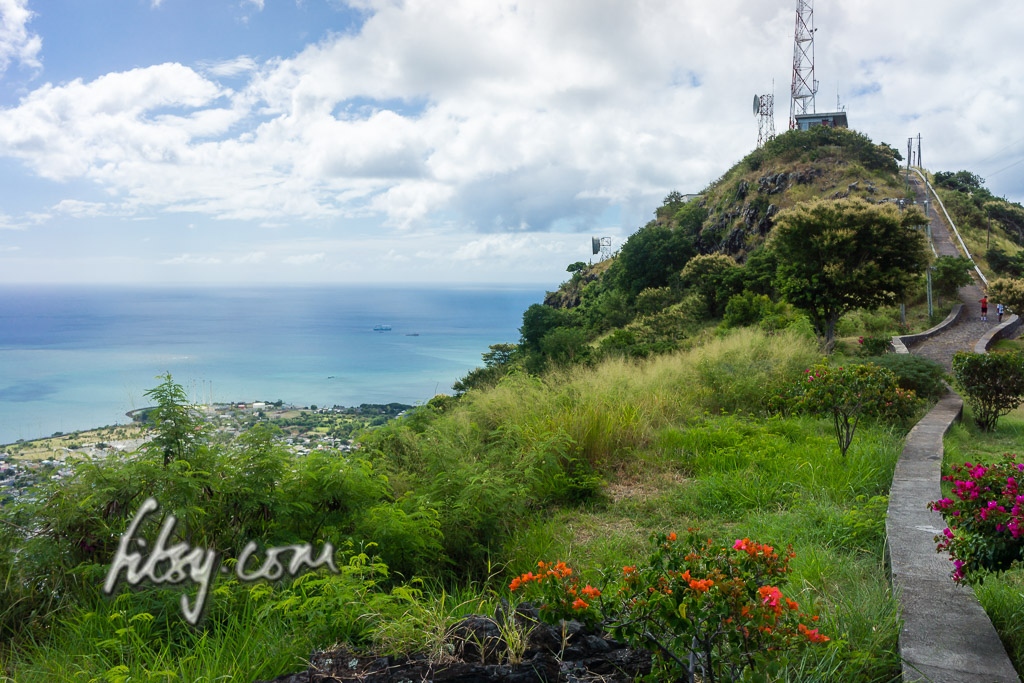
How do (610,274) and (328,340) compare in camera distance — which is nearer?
(610,274)

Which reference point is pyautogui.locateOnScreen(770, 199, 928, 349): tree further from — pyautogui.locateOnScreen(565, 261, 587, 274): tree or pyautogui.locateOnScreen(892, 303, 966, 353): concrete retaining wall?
pyautogui.locateOnScreen(565, 261, 587, 274): tree

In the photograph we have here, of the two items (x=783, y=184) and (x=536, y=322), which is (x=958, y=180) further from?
(x=536, y=322)

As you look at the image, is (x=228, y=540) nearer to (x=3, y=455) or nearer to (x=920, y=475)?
(x=3, y=455)

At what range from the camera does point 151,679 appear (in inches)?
95.0

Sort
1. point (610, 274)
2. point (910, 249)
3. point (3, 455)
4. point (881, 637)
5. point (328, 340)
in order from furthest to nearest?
point (328, 340) < point (610, 274) < point (910, 249) < point (3, 455) < point (881, 637)

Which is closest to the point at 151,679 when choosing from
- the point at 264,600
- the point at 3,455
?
the point at 264,600

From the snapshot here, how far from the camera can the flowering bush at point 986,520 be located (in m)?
2.72

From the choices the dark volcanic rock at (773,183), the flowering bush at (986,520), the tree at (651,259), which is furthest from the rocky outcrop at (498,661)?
the dark volcanic rock at (773,183)

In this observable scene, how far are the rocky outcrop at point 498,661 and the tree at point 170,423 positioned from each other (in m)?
1.74

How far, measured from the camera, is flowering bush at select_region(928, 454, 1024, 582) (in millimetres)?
2719

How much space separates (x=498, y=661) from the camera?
7.86 ft

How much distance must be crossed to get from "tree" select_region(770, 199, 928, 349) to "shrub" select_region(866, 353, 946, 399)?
6.37 m

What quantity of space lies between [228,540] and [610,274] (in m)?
46.7

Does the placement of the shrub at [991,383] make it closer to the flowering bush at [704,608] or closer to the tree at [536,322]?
the flowering bush at [704,608]
